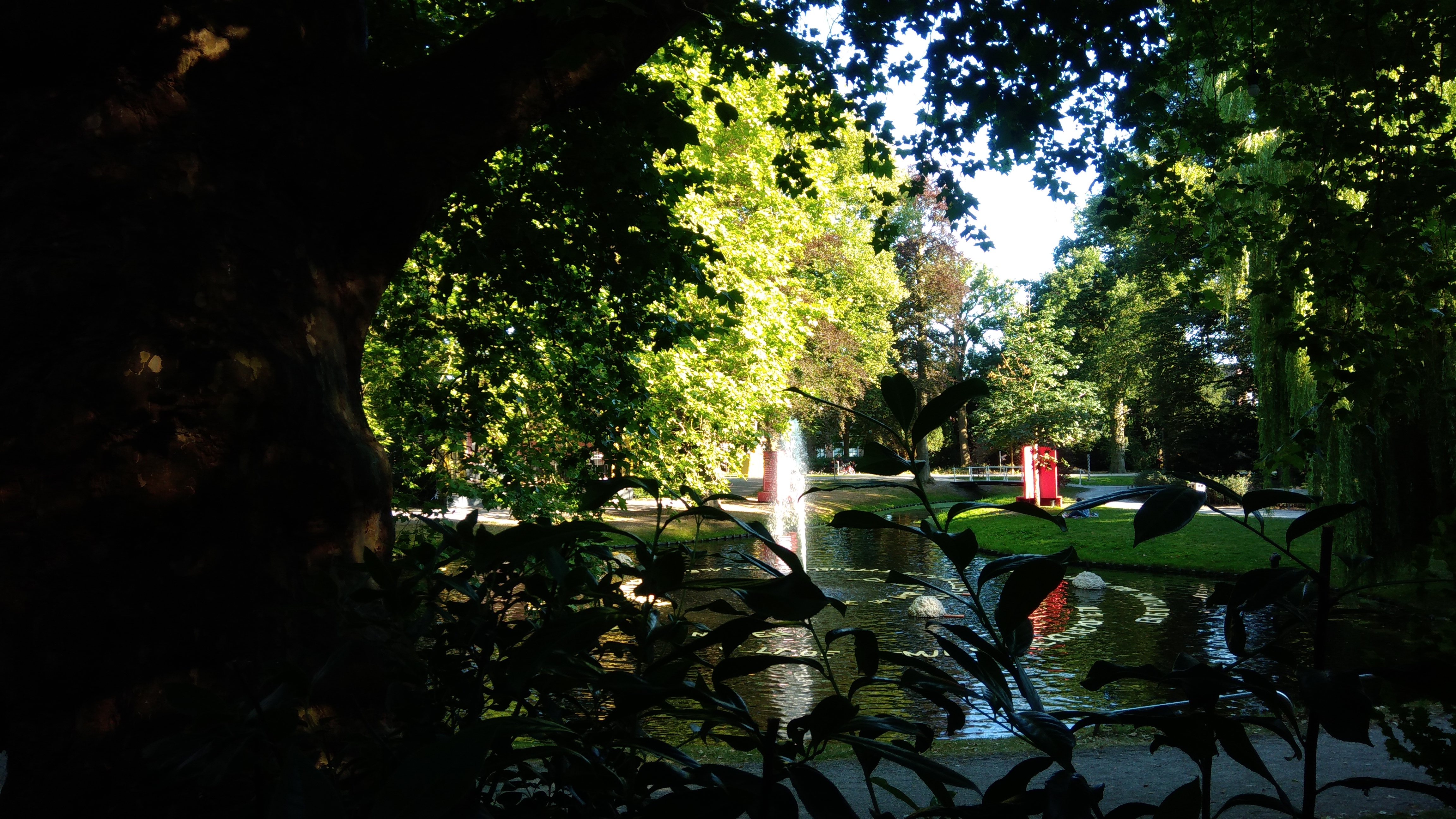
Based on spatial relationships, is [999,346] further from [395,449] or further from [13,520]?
[13,520]

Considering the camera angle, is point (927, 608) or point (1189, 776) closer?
point (1189, 776)

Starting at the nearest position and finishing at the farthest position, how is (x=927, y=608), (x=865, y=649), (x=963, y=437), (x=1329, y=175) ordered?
(x=865, y=649)
(x=1329, y=175)
(x=927, y=608)
(x=963, y=437)

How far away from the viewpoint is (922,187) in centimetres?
753

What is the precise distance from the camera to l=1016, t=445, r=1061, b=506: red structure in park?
26.9m

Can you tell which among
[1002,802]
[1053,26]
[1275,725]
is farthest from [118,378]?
[1053,26]

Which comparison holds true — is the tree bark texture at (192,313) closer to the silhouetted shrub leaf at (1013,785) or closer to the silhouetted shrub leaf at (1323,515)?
the silhouetted shrub leaf at (1013,785)

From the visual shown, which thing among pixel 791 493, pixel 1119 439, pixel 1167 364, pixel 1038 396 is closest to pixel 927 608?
pixel 791 493

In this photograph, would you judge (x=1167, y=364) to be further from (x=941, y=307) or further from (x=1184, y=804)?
(x=1184, y=804)

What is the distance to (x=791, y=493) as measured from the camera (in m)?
30.9

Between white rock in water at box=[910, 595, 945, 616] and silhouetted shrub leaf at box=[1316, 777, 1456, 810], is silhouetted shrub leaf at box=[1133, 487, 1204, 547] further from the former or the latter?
white rock in water at box=[910, 595, 945, 616]

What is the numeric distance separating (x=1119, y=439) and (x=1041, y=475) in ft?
61.8

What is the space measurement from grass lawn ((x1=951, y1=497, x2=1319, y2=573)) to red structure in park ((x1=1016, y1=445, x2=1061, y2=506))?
2.11m

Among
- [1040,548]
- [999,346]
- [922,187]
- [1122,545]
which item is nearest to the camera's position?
[922,187]

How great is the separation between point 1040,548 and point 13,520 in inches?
822
